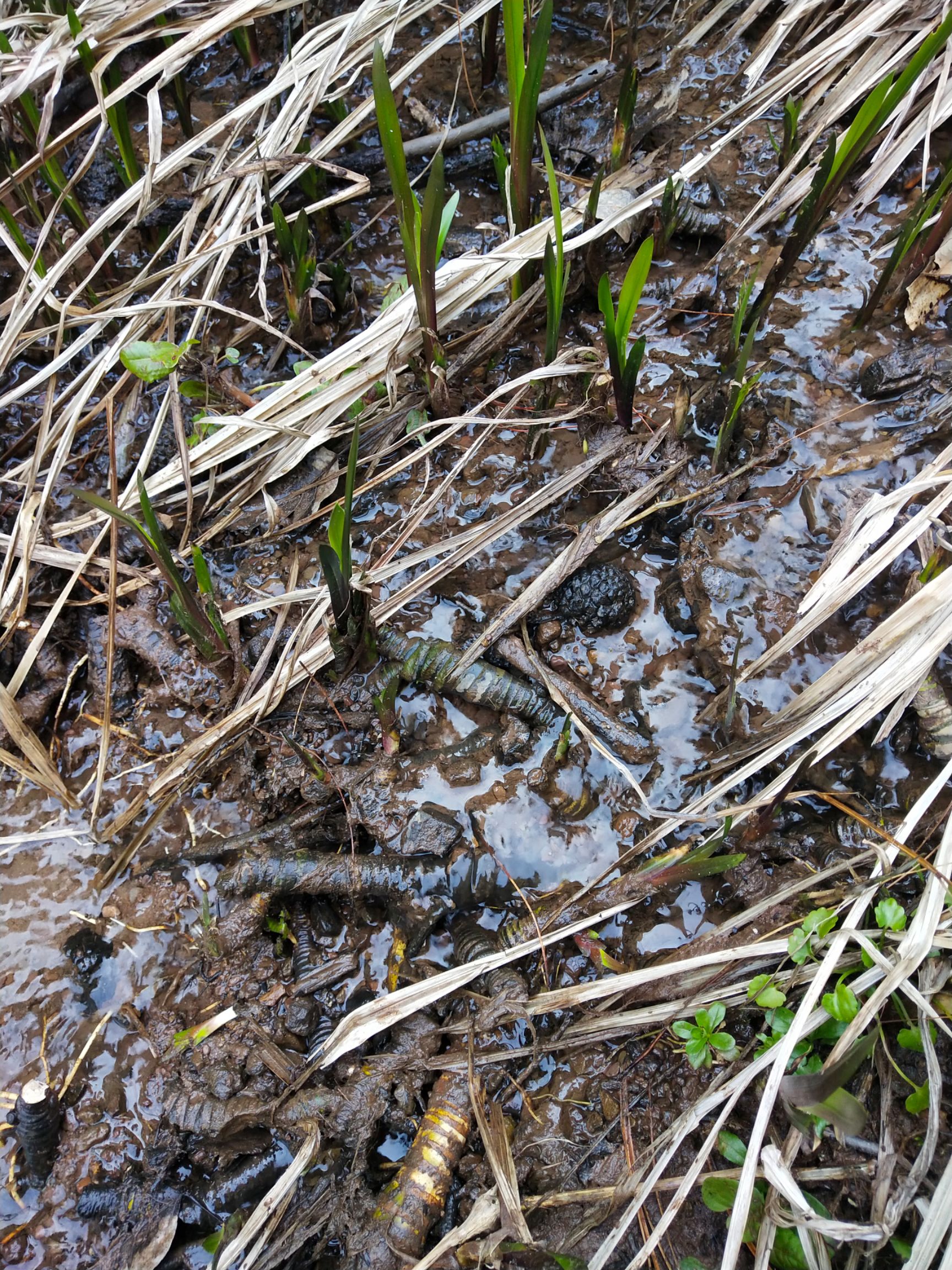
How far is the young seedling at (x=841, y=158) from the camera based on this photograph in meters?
2.24

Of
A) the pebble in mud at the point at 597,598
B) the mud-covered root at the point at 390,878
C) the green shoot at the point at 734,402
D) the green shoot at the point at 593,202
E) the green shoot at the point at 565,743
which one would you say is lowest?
the mud-covered root at the point at 390,878

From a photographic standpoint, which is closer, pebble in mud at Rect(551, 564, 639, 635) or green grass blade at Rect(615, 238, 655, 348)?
green grass blade at Rect(615, 238, 655, 348)

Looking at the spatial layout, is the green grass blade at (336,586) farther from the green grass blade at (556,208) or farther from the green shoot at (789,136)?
the green shoot at (789,136)

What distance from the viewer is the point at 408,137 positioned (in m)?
3.12

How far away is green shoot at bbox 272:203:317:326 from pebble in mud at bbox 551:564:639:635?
1.40 metres

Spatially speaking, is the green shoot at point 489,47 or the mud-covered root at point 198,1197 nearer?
the mud-covered root at point 198,1197

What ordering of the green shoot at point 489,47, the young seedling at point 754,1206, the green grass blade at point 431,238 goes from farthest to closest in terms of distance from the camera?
the green shoot at point 489,47 → the green grass blade at point 431,238 → the young seedling at point 754,1206

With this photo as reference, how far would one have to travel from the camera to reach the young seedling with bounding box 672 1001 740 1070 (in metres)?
1.77

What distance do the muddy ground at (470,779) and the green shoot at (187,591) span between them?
18 centimetres

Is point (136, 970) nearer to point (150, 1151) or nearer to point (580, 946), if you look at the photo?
point (150, 1151)

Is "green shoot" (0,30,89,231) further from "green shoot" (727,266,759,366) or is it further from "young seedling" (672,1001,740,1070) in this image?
"young seedling" (672,1001,740,1070)

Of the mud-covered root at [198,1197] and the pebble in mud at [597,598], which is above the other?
the pebble in mud at [597,598]

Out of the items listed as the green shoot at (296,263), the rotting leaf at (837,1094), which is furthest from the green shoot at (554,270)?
the rotting leaf at (837,1094)

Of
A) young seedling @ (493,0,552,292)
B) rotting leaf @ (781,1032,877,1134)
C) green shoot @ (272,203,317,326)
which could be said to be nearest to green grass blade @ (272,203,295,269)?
green shoot @ (272,203,317,326)
